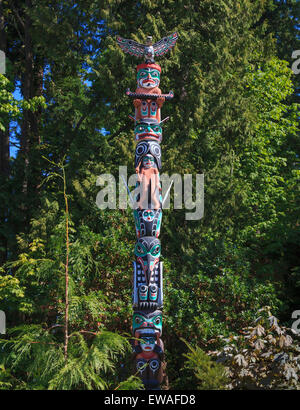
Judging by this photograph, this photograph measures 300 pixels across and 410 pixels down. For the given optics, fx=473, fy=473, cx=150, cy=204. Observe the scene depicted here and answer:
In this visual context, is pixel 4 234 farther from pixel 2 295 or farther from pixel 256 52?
pixel 256 52

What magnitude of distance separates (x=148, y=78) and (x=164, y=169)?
145 inches

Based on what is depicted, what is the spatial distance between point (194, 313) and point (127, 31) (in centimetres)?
860

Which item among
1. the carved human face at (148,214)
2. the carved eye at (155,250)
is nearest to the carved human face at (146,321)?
the carved eye at (155,250)

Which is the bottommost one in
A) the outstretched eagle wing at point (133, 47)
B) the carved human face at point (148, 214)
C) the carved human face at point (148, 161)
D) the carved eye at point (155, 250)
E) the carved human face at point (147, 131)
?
the carved eye at point (155, 250)

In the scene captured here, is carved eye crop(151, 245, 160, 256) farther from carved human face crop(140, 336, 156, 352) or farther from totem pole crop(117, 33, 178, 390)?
carved human face crop(140, 336, 156, 352)

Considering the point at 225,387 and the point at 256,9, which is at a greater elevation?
the point at 256,9

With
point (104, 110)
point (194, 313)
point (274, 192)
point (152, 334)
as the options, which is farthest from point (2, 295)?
point (274, 192)

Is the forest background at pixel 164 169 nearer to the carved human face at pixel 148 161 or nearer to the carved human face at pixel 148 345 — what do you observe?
the carved human face at pixel 148 345

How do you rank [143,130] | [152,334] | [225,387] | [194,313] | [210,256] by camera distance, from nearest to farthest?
1. [225,387]
2. [152,334]
3. [143,130]
4. [194,313]
5. [210,256]

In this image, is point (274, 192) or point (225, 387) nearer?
point (225, 387)

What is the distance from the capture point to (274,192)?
51.5 ft

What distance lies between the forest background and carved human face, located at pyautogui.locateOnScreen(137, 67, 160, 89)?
3.04 m

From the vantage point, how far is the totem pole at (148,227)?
8.20 m
